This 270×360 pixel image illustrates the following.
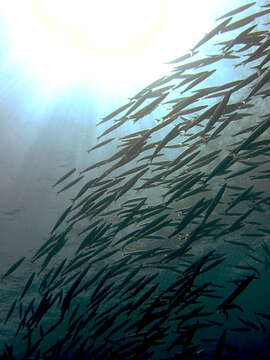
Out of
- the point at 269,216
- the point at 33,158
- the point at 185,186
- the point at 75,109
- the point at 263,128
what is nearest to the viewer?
the point at 263,128

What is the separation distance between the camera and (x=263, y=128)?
135 inches

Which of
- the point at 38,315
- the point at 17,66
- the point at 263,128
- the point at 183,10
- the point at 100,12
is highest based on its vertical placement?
the point at 183,10

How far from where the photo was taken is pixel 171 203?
12.1m

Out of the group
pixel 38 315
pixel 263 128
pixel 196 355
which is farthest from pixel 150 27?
pixel 196 355

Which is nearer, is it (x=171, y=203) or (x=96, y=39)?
(x=96, y=39)

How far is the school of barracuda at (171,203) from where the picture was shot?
411 centimetres

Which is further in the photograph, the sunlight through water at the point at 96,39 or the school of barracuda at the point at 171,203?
the sunlight through water at the point at 96,39

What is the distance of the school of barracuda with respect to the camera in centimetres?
411

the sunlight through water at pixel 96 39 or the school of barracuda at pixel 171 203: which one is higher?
the sunlight through water at pixel 96 39

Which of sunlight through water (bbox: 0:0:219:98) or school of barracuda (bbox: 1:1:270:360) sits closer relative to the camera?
school of barracuda (bbox: 1:1:270:360)

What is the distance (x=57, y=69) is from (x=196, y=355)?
28.9 ft

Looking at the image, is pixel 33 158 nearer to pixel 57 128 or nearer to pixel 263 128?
pixel 57 128

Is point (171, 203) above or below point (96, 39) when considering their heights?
below

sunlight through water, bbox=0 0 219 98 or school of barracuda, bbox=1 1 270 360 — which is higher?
A: sunlight through water, bbox=0 0 219 98
